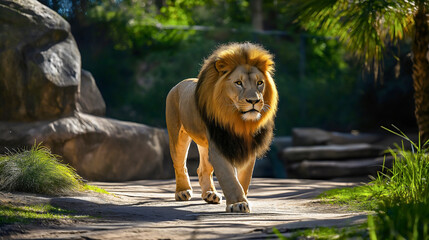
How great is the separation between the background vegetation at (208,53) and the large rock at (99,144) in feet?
13.1

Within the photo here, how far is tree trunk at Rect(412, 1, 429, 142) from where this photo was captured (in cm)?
681

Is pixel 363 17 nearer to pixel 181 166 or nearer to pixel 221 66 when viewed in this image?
pixel 221 66

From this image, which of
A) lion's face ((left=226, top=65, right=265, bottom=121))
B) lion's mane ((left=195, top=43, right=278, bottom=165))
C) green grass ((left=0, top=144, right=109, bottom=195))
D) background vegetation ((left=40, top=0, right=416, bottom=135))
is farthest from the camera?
background vegetation ((left=40, top=0, right=416, bottom=135))

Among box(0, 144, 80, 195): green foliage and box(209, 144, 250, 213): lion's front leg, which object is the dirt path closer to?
box(209, 144, 250, 213): lion's front leg

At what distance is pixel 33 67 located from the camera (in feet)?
24.3

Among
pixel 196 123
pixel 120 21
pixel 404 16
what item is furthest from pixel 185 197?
pixel 120 21

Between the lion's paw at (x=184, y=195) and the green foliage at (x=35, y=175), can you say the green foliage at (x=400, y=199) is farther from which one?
the green foliage at (x=35, y=175)

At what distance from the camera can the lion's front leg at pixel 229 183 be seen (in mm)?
4377

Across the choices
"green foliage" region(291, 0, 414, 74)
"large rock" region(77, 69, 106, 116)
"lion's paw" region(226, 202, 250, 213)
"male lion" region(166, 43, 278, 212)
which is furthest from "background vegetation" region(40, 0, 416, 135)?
"lion's paw" region(226, 202, 250, 213)

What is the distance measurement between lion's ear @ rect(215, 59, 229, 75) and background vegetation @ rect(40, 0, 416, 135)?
7508mm

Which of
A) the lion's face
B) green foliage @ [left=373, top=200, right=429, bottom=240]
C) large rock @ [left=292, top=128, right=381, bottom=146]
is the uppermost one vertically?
the lion's face

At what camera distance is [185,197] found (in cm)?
561

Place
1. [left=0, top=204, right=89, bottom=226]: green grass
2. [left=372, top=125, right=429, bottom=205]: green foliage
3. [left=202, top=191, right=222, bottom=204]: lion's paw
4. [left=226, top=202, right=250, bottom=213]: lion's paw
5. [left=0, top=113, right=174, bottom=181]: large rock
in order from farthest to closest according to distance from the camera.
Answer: [left=0, top=113, right=174, bottom=181]: large rock
[left=202, top=191, right=222, bottom=204]: lion's paw
[left=226, top=202, right=250, bottom=213]: lion's paw
[left=372, top=125, right=429, bottom=205]: green foliage
[left=0, top=204, right=89, bottom=226]: green grass

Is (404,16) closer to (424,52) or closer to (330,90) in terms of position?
(424,52)
